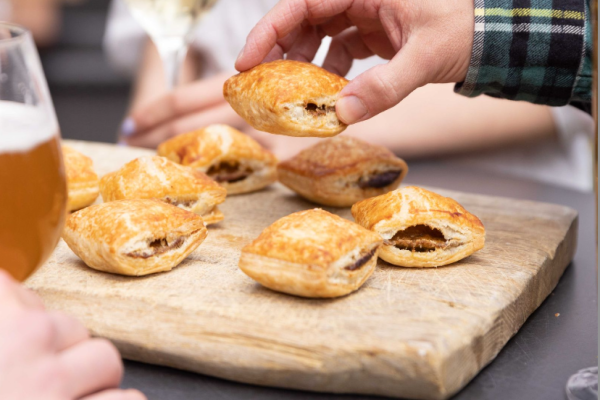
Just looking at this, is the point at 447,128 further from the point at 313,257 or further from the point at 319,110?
the point at 313,257

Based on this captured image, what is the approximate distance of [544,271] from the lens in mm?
1299

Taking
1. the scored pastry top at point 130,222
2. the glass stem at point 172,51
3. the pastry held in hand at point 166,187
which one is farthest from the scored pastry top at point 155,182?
the glass stem at point 172,51

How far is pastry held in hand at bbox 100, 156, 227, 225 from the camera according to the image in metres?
1.46

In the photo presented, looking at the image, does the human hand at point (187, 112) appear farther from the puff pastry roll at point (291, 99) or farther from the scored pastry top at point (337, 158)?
the puff pastry roll at point (291, 99)

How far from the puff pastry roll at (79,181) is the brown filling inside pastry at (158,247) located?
0.41 metres

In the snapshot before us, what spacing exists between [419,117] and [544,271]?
150cm

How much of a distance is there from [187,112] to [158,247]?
1434 millimetres

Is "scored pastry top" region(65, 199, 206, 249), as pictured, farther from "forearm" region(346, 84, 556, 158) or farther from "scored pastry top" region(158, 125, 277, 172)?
"forearm" region(346, 84, 556, 158)

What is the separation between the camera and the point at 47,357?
766 millimetres

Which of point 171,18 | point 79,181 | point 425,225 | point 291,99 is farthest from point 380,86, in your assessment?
point 171,18

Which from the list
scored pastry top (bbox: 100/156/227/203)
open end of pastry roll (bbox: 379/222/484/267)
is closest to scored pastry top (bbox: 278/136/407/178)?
scored pastry top (bbox: 100/156/227/203)

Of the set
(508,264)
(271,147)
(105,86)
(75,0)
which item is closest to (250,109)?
(508,264)

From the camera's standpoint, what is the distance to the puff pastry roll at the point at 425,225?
126 centimetres

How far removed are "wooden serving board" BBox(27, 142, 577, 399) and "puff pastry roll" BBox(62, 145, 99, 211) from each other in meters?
0.27
